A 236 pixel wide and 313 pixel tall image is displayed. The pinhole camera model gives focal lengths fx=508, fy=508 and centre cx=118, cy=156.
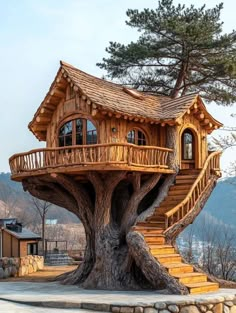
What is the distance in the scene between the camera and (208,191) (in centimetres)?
1783

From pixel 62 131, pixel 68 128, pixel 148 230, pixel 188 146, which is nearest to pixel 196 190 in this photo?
pixel 188 146

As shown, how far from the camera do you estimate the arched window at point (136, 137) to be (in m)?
17.2

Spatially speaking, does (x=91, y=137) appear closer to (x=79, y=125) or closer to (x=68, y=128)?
(x=79, y=125)

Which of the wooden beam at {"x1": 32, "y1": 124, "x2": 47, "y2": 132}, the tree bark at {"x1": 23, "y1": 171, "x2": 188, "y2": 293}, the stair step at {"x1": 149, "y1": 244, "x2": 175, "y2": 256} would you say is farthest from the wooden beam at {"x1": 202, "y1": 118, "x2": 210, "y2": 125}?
the wooden beam at {"x1": 32, "y1": 124, "x2": 47, "y2": 132}

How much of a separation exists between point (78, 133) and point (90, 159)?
6.89 ft

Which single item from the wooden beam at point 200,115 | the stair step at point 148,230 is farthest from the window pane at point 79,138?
the wooden beam at point 200,115

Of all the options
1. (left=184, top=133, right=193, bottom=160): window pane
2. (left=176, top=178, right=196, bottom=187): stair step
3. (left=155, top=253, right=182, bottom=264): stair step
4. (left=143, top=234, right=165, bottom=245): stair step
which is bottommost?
(left=155, top=253, right=182, bottom=264): stair step

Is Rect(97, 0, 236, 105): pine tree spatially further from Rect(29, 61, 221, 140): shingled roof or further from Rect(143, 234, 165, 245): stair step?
Rect(143, 234, 165, 245): stair step

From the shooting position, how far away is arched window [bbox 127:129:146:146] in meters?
17.2

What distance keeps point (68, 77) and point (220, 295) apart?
337 inches

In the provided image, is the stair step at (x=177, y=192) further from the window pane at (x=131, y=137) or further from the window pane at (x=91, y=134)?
the window pane at (x=91, y=134)

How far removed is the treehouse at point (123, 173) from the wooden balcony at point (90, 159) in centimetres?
3

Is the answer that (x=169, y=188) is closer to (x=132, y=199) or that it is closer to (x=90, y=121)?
(x=132, y=199)

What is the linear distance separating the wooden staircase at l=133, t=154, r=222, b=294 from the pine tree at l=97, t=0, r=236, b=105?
6.80 metres
